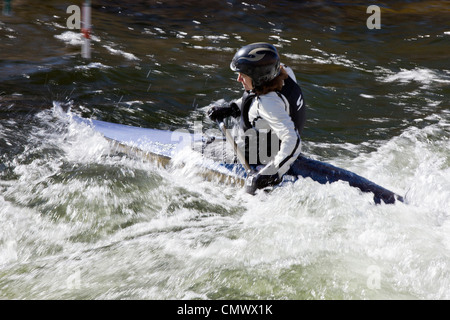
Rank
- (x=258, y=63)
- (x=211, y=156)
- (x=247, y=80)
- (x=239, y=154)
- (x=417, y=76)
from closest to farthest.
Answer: (x=258, y=63)
(x=247, y=80)
(x=239, y=154)
(x=211, y=156)
(x=417, y=76)

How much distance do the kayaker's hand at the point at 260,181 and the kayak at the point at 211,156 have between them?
288 millimetres

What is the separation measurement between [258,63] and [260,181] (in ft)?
2.68

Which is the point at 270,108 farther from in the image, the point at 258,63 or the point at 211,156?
the point at 211,156

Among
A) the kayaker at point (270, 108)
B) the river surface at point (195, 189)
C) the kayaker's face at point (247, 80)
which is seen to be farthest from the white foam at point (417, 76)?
the kayaker's face at point (247, 80)

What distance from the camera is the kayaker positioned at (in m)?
3.31

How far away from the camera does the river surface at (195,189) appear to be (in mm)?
3197

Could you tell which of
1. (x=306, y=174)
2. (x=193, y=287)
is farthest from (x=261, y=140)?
(x=193, y=287)

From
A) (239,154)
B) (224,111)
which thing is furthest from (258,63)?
(224,111)

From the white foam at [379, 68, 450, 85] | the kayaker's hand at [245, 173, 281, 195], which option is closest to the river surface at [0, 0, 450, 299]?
the white foam at [379, 68, 450, 85]

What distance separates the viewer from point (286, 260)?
Result: 3.38 metres

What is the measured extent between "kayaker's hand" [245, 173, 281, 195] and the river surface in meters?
0.24

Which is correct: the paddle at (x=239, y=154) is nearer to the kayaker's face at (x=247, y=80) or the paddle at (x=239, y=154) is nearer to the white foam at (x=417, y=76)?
the kayaker's face at (x=247, y=80)

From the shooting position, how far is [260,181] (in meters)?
3.43

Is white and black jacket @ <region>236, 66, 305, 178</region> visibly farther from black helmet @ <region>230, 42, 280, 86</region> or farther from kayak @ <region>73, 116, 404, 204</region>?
kayak @ <region>73, 116, 404, 204</region>
